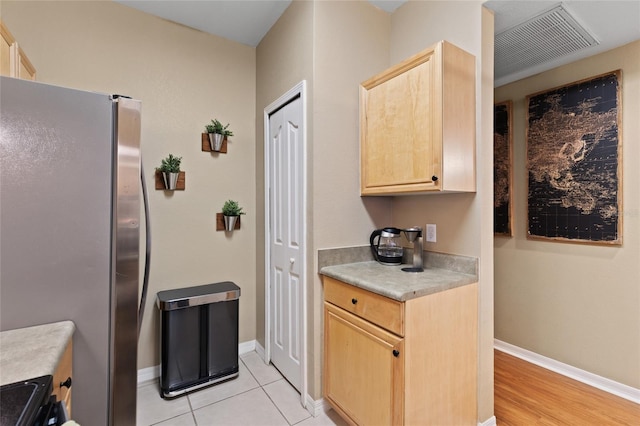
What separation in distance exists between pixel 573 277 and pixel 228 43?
11.4 ft

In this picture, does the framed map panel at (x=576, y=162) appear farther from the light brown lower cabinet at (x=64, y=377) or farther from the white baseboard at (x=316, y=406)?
the light brown lower cabinet at (x=64, y=377)

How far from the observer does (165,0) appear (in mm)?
2160

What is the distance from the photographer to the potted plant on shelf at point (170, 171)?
2.28 m

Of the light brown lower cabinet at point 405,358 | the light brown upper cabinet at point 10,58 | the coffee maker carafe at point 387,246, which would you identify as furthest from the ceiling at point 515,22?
the light brown lower cabinet at point 405,358

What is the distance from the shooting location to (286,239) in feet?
7.44

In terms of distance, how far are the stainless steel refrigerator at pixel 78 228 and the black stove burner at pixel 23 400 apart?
1.36 ft

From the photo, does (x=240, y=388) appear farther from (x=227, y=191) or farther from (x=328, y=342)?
(x=227, y=191)

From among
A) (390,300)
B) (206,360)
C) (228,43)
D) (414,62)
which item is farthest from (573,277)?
(228,43)

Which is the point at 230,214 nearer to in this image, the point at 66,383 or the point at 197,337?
the point at 197,337

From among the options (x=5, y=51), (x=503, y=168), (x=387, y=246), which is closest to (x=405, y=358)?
(x=387, y=246)

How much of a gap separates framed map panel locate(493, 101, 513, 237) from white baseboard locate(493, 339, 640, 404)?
1.04 m

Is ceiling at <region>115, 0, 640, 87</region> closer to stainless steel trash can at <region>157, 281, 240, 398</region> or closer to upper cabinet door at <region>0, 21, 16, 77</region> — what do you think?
upper cabinet door at <region>0, 21, 16, 77</region>

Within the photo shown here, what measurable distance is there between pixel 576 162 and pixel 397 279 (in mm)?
1889

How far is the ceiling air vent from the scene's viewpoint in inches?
72.1
